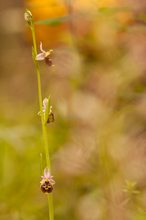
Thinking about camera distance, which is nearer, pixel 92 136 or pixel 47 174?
pixel 47 174

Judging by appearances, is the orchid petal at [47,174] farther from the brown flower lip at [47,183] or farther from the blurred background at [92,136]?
the blurred background at [92,136]

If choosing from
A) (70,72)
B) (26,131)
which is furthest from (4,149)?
(70,72)

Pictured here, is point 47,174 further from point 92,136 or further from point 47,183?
point 92,136

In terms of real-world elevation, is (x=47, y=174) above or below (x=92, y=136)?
below

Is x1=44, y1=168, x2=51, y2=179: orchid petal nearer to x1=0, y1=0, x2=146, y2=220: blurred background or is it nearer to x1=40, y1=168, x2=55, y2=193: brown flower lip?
x1=40, y1=168, x2=55, y2=193: brown flower lip

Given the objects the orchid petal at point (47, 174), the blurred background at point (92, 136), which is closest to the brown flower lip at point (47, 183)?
the orchid petal at point (47, 174)

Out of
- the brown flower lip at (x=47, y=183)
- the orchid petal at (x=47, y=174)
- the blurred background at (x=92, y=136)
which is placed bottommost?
the brown flower lip at (x=47, y=183)

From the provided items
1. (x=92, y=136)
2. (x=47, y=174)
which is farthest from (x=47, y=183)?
(x=92, y=136)

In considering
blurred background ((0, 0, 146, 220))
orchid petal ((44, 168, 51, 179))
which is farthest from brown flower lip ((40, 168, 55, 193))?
blurred background ((0, 0, 146, 220))
